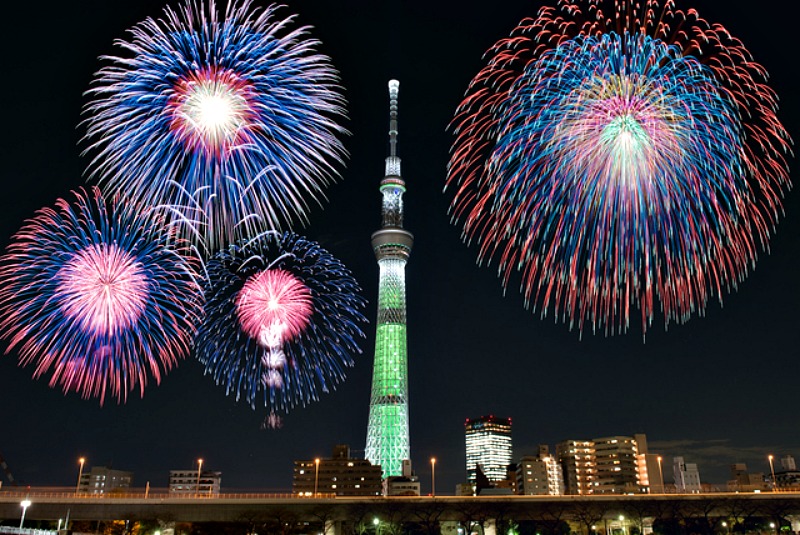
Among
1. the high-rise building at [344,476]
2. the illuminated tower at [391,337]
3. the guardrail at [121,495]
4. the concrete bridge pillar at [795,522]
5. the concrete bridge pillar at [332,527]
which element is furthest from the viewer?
the high-rise building at [344,476]

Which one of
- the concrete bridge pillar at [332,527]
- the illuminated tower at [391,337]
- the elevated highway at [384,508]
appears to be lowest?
the concrete bridge pillar at [332,527]

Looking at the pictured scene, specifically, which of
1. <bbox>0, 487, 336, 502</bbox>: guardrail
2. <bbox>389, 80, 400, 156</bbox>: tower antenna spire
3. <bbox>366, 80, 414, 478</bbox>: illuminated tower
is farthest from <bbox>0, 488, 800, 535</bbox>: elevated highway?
<bbox>389, 80, 400, 156</bbox>: tower antenna spire

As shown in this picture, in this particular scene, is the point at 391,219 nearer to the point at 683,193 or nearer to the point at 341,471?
the point at 341,471

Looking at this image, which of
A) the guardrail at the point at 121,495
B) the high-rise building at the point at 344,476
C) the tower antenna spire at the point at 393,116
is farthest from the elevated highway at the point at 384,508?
the tower antenna spire at the point at 393,116

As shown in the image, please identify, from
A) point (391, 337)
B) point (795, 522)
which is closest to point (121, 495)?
point (391, 337)

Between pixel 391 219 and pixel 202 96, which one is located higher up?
pixel 391 219

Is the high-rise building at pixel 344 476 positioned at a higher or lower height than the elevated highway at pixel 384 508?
higher

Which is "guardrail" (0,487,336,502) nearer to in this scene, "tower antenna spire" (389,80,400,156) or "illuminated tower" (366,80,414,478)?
"illuminated tower" (366,80,414,478)

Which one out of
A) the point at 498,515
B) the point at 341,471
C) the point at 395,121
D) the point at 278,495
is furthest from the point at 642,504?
the point at 395,121

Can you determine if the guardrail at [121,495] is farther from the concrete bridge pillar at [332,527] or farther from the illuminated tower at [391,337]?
the illuminated tower at [391,337]
